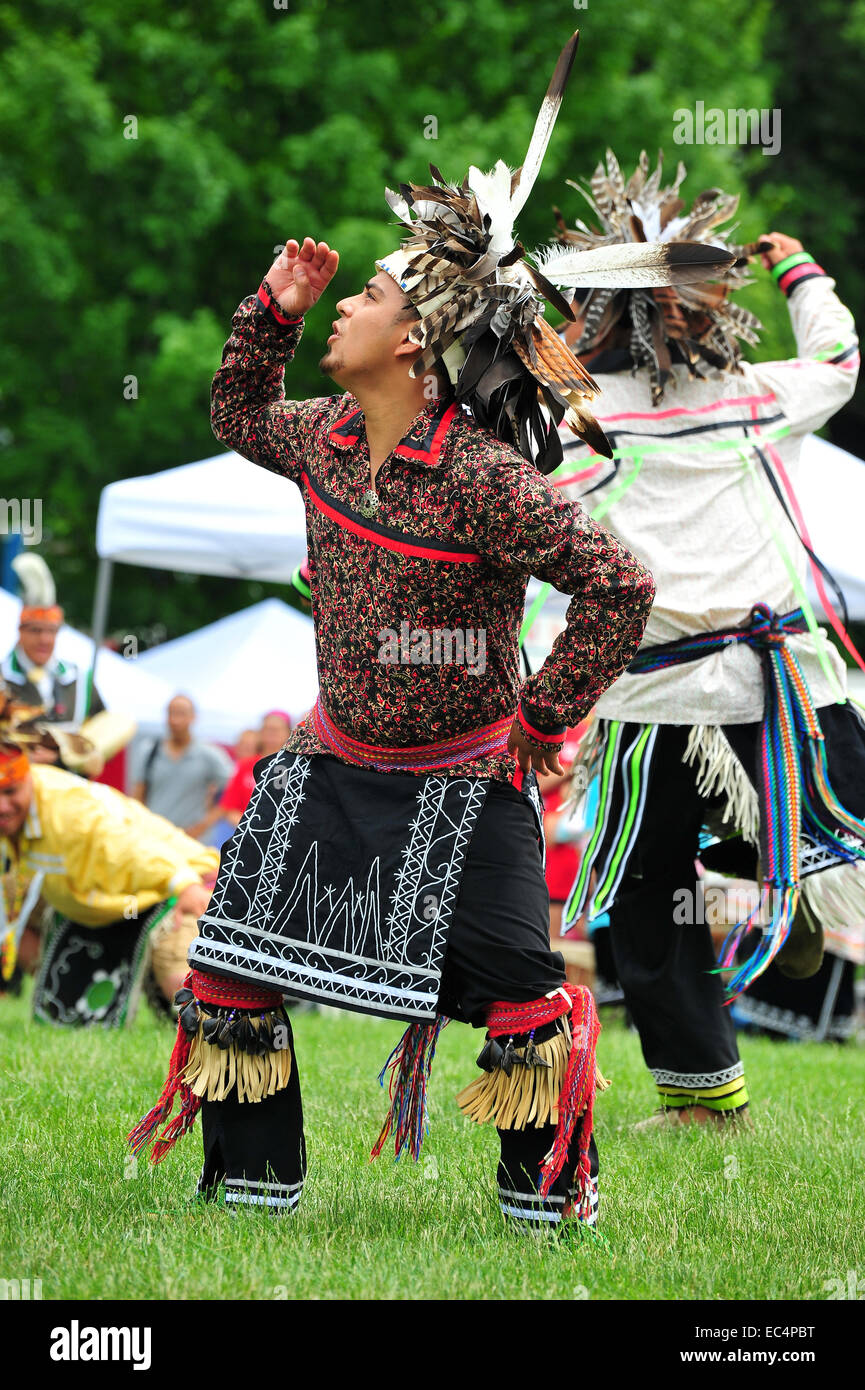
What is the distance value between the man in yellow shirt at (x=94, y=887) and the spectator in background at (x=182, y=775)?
146 inches

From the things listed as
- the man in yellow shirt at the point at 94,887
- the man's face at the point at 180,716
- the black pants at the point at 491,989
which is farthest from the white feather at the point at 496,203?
the man's face at the point at 180,716

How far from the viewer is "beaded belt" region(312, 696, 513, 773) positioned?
10.2 feet

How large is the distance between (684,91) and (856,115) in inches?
224

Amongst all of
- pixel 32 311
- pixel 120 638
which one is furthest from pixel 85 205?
pixel 120 638

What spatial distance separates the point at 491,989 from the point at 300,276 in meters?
1.46

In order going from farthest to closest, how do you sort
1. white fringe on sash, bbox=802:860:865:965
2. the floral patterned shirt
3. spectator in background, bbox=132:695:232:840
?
spectator in background, bbox=132:695:232:840 → white fringe on sash, bbox=802:860:865:965 → the floral patterned shirt

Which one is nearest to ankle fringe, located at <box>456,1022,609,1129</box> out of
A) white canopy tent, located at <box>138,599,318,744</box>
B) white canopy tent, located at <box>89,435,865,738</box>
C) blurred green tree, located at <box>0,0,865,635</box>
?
white canopy tent, located at <box>89,435,865,738</box>

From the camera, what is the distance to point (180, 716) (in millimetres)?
10531

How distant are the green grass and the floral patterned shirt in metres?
0.90

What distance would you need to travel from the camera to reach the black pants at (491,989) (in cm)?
300

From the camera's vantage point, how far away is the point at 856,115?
2014 centimetres

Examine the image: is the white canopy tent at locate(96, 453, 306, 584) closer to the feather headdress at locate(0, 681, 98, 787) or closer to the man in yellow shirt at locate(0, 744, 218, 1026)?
the feather headdress at locate(0, 681, 98, 787)
